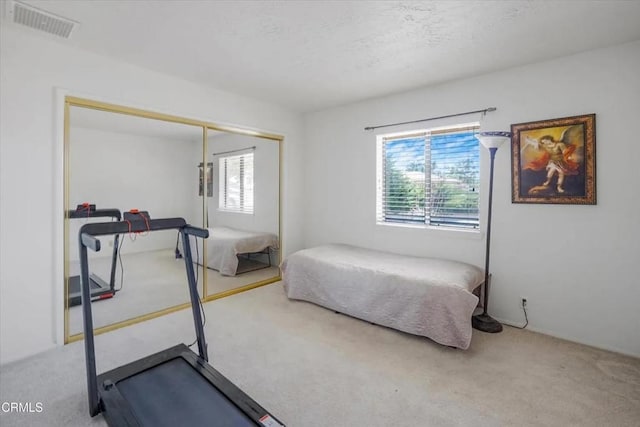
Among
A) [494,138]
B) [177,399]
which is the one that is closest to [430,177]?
[494,138]

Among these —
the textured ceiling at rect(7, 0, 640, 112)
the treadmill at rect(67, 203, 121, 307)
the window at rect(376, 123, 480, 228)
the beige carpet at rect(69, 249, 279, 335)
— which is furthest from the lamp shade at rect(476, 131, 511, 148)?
the treadmill at rect(67, 203, 121, 307)

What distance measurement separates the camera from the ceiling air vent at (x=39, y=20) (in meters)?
2.06

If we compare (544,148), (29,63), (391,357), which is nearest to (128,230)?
(29,63)

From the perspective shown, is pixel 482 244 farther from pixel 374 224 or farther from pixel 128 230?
pixel 128 230

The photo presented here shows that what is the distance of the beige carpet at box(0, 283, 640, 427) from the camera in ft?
6.05

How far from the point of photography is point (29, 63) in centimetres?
240

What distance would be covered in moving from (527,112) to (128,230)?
345cm

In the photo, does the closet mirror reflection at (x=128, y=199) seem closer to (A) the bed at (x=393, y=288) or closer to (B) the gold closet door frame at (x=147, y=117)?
(B) the gold closet door frame at (x=147, y=117)

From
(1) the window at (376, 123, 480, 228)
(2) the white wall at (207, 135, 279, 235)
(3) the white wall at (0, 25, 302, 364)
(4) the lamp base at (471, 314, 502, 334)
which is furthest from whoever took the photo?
(2) the white wall at (207, 135, 279, 235)

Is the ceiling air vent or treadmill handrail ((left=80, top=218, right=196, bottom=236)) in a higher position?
the ceiling air vent

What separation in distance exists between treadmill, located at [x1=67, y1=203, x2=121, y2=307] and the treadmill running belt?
1.35 m

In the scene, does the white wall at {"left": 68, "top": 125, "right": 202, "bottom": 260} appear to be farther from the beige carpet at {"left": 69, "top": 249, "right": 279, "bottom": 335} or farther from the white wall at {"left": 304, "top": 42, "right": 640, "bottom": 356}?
the white wall at {"left": 304, "top": 42, "right": 640, "bottom": 356}

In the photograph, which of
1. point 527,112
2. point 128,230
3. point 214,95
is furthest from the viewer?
point 214,95

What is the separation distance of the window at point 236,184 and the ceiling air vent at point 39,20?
1.78 m
